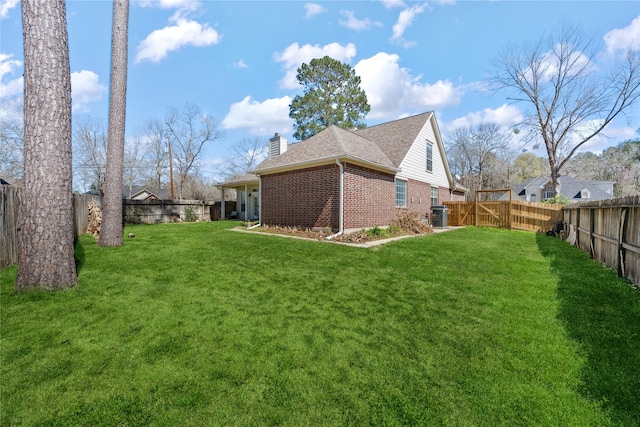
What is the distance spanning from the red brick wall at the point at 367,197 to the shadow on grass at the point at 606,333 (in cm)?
570

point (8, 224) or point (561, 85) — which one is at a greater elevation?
point (561, 85)

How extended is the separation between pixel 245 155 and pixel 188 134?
9546mm

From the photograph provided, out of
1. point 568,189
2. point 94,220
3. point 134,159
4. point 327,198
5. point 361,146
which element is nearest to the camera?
point 327,198

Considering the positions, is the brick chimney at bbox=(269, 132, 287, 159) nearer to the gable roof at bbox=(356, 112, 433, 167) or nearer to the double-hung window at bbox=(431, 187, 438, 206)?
the gable roof at bbox=(356, 112, 433, 167)

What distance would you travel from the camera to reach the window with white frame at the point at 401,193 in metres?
12.6

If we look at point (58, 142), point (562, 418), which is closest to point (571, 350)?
point (562, 418)

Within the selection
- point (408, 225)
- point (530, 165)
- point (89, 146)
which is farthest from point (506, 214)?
point (530, 165)

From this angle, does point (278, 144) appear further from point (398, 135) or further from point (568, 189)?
point (568, 189)

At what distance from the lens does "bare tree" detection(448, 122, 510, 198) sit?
105 ft

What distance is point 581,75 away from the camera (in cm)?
1823

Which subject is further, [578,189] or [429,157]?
[578,189]

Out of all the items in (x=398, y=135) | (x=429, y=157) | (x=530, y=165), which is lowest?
(x=429, y=157)

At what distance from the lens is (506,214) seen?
14055mm

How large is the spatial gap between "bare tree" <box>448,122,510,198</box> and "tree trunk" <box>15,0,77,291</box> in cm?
3652
